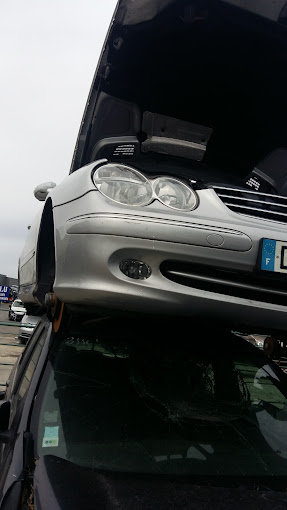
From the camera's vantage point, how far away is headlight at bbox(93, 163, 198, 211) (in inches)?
77.2

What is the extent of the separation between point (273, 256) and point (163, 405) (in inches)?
31.2

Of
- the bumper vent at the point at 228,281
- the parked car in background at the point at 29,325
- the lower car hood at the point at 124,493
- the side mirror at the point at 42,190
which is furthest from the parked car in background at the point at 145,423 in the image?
the parked car in background at the point at 29,325

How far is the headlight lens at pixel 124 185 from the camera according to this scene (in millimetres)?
1957

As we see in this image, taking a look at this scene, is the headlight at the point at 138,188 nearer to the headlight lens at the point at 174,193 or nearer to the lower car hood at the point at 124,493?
the headlight lens at the point at 174,193

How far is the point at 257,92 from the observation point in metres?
2.79

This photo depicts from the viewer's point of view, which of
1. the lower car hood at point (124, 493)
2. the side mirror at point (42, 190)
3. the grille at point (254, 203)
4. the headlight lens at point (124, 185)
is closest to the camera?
the lower car hood at point (124, 493)

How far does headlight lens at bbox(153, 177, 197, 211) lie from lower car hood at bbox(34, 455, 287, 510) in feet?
3.73

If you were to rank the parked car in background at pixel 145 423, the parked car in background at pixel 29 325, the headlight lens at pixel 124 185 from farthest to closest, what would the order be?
the parked car in background at pixel 29 325 < the headlight lens at pixel 124 185 < the parked car in background at pixel 145 423

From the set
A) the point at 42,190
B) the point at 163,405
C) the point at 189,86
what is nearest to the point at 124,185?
the point at 163,405

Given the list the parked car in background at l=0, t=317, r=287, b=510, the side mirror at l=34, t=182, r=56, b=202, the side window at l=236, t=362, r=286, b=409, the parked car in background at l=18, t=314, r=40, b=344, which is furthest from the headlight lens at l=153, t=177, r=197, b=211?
the parked car in background at l=18, t=314, r=40, b=344

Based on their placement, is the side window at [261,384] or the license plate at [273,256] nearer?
the license plate at [273,256]

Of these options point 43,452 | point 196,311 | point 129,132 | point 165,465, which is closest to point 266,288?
point 196,311

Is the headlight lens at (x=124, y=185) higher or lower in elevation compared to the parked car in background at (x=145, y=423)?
higher

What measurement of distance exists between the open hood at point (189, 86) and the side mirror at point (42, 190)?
0.47 m
